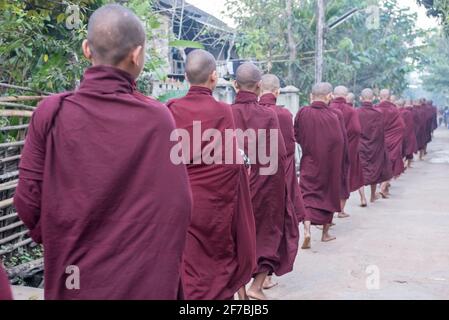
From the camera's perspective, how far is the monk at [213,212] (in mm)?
3766

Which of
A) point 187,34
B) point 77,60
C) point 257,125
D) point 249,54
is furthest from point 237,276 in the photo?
point 187,34

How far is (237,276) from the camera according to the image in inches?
152

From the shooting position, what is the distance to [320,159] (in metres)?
7.09

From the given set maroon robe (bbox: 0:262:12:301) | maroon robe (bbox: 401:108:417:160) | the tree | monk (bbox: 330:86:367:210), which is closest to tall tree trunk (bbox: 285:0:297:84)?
maroon robe (bbox: 401:108:417:160)

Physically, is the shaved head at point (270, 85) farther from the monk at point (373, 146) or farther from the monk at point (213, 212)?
the monk at point (373, 146)

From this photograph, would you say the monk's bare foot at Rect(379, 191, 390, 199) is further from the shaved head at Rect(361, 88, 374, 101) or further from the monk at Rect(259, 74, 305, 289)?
the monk at Rect(259, 74, 305, 289)

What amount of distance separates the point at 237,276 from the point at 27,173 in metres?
1.80

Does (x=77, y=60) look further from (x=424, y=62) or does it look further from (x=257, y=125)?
(x=424, y=62)

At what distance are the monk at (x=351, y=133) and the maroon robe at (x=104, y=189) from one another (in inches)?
255

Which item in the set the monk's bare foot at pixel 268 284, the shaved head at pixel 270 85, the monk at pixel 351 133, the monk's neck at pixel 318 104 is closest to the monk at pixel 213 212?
the monk's bare foot at pixel 268 284

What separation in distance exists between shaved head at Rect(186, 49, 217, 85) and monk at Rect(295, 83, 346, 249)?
10.3 feet

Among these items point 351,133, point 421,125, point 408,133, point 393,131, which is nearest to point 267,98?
point 351,133

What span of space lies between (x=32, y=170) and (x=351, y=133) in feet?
22.8

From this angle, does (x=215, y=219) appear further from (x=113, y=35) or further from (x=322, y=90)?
(x=322, y=90)
